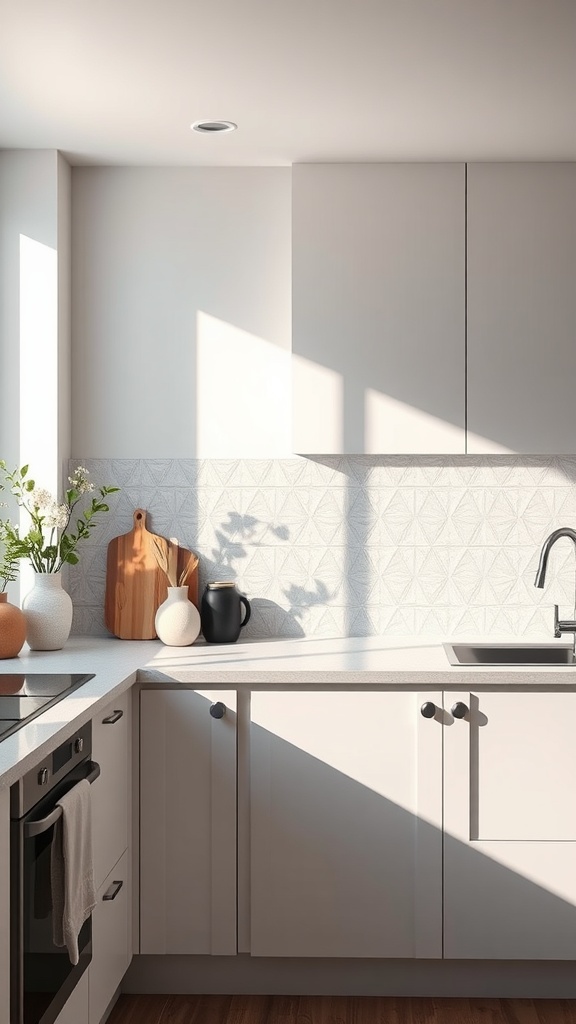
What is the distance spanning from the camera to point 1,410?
10.8 feet

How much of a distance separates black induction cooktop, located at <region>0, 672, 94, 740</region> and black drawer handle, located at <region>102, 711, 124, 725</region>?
11 cm

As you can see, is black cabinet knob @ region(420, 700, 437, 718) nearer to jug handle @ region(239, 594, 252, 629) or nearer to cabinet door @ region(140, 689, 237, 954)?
cabinet door @ region(140, 689, 237, 954)

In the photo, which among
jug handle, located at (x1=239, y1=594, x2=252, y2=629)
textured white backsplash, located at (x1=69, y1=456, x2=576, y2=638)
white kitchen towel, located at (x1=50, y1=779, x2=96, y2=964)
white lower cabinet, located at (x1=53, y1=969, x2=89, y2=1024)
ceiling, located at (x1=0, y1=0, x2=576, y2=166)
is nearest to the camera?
white kitchen towel, located at (x1=50, y1=779, x2=96, y2=964)

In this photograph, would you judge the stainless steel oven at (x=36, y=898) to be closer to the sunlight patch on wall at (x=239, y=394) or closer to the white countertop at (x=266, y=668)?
the white countertop at (x=266, y=668)

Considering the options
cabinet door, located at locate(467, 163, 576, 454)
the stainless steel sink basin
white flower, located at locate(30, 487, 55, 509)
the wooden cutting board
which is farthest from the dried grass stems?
cabinet door, located at locate(467, 163, 576, 454)

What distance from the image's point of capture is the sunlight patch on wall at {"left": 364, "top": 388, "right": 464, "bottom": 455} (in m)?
3.21

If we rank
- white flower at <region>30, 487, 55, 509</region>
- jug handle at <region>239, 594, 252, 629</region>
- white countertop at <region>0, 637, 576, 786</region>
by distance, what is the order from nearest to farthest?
white countertop at <region>0, 637, 576, 786</region> → white flower at <region>30, 487, 55, 509</region> → jug handle at <region>239, 594, 252, 629</region>

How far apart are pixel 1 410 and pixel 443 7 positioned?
5.89 feet

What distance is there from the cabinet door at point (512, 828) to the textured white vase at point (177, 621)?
2.77ft

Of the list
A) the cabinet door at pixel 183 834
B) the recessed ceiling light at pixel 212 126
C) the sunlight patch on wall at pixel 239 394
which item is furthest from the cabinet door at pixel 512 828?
the recessed ceiling light at pixel 212 126

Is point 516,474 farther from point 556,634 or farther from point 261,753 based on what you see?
point 261,753

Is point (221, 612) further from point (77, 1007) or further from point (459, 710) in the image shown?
point (77, 1007)

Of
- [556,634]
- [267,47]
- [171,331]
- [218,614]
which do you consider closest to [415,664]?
[556,634]

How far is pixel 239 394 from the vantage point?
3.45 m
